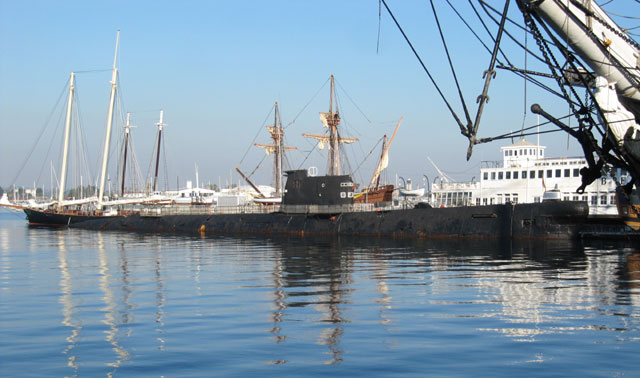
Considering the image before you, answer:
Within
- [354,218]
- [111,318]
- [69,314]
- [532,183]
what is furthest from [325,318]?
[532,183]

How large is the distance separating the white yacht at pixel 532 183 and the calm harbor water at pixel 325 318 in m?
25.7

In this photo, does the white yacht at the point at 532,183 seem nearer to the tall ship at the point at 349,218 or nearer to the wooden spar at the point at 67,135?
the tall ship at the point at 349,218

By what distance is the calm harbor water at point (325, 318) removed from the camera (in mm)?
10328

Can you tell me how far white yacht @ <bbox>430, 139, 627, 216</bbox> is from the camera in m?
50.7

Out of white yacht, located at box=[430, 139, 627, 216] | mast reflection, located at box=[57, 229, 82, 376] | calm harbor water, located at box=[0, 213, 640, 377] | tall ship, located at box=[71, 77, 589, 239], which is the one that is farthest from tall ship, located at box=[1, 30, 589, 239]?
mast reflection, located at box=[57, 229, 82, 376]

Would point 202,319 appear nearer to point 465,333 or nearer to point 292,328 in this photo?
point 292,328

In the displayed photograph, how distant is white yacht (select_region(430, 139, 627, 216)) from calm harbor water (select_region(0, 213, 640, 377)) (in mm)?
25715

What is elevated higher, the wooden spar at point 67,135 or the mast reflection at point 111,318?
the wooden spar at point 67,135

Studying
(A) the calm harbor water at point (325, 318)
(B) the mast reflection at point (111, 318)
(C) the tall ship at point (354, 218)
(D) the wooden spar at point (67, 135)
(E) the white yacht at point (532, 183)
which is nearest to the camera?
(A) the calm harbor water at point (325, 318)

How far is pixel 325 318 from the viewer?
1392 cm

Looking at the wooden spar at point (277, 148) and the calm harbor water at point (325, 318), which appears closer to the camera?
the calm harbor water at point (325, 318)

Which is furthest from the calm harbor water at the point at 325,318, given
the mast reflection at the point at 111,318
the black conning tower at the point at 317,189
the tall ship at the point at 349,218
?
the black conning tower at the point at 317,189

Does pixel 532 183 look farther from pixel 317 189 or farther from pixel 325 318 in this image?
pixel 325 318

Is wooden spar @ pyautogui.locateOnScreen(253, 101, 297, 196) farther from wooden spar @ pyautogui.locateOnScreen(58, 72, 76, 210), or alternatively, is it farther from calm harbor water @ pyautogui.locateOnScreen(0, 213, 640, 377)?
calm harbor water @ pyautogui.locateOnScreen(0, 213, 640, 377)
